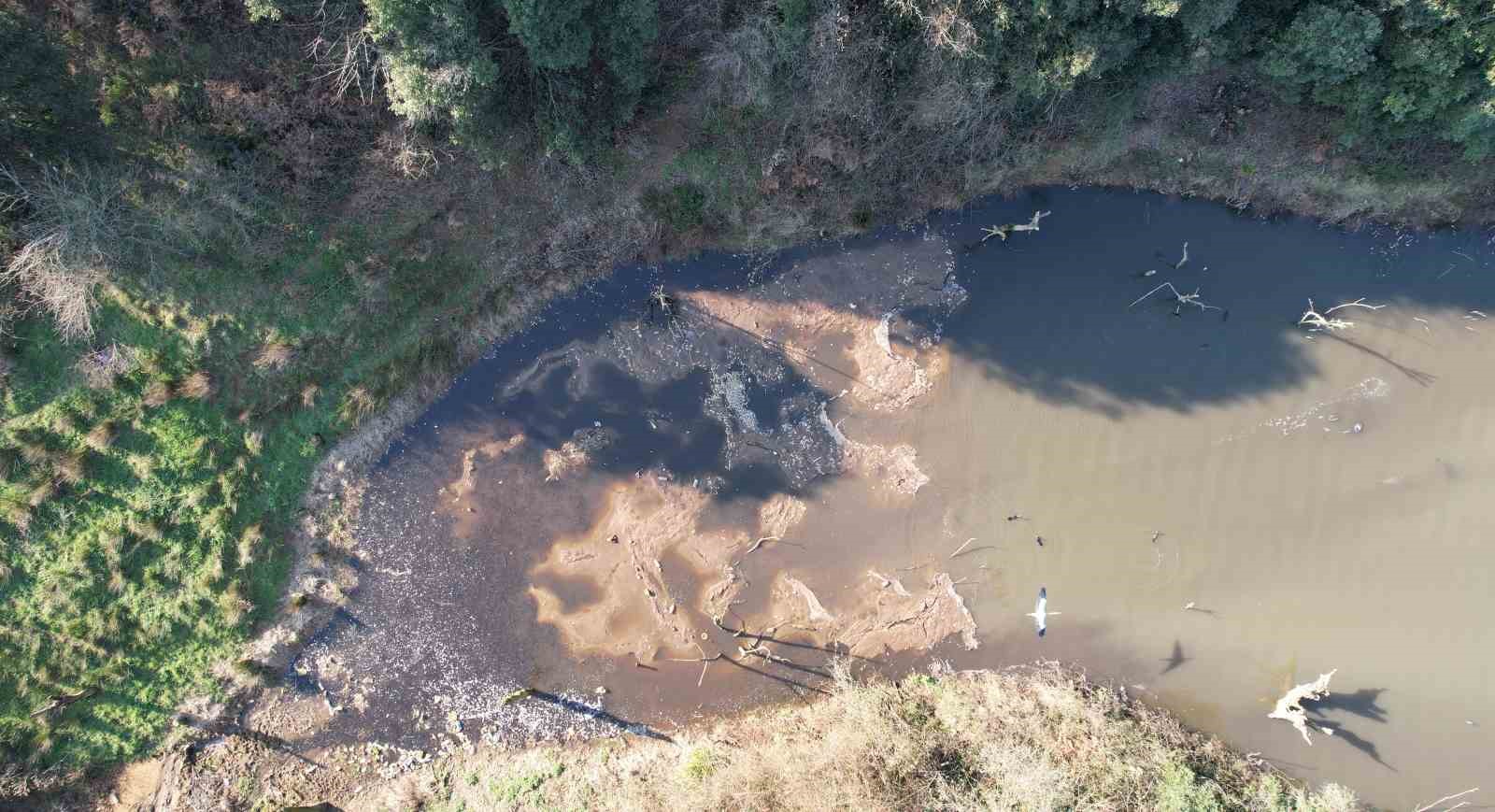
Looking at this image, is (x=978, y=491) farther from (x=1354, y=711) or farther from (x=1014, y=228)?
(x=1354, y=711)

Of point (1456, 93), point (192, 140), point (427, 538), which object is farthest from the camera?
point (427, 538)

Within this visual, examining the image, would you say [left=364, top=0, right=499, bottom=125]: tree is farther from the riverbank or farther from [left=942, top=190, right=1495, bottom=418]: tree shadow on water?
the riverbank

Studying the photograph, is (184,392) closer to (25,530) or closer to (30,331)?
(30,331)

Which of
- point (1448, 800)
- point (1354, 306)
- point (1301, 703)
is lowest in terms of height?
point (1448, 800)

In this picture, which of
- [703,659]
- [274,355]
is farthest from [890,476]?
[274,355]

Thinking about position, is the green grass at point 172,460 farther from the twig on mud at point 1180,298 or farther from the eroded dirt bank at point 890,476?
the twig on mud at point 1180,298

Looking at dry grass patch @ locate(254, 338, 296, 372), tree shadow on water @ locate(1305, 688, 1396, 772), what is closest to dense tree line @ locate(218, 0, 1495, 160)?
dry grass patch @ locate(254, 338, 296, 372)

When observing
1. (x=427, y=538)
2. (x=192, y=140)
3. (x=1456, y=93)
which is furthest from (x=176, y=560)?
(x=1456, y=93)

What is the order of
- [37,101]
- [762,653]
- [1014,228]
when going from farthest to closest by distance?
[762,653] → [1014,228] → [37,101]
